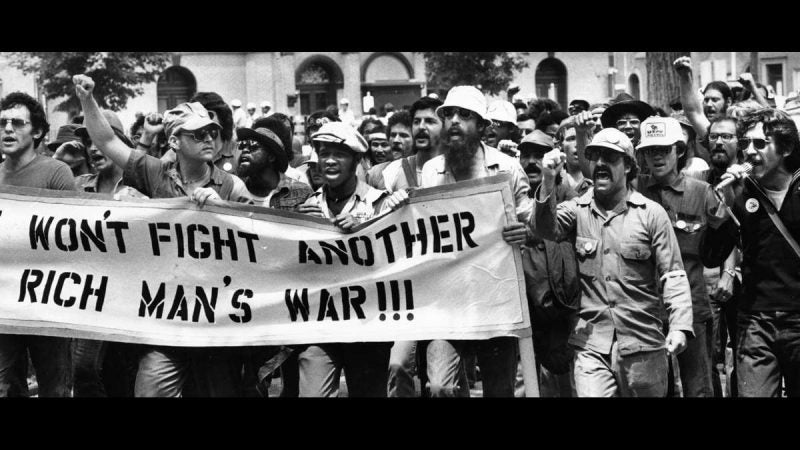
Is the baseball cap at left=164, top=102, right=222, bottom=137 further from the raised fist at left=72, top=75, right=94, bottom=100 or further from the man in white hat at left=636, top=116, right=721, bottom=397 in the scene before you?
the man in white hat at left=636, top=116, right=721, bottom=397

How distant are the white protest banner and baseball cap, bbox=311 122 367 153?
480mm

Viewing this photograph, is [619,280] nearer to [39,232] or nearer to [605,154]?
[605,154]

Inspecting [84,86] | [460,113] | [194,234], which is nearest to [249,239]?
[194,234]

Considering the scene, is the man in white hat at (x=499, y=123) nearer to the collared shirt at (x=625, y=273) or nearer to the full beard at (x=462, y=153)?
the full beard at (x=462, y=153)

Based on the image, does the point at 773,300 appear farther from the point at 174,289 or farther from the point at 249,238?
the point at 174,289

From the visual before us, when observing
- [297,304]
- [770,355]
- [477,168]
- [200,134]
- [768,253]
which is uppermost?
[200,134]

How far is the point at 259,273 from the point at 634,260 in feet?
7.26

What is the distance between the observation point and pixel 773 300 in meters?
6.87

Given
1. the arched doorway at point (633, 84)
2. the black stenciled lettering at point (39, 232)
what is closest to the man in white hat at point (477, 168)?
the black stenciled lettering at point (39, 232)

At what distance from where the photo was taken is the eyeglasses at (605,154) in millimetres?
6910

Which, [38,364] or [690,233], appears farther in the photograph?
[690,233]

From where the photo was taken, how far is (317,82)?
4603 centimetres

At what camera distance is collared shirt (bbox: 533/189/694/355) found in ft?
22.1

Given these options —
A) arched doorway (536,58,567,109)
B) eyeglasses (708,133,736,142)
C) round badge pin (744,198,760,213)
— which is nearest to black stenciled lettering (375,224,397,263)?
round badge pin (744,198,760,213)
